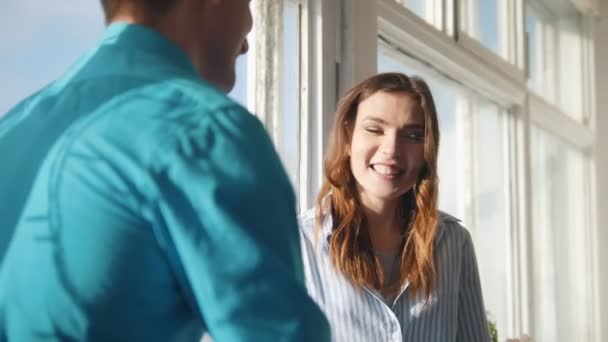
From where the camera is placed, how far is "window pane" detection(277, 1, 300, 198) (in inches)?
91.2

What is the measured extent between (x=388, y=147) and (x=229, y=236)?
128cm

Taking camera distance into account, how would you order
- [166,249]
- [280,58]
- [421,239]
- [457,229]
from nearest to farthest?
[166,249]
[421,239]
[457,229]
[280,58]

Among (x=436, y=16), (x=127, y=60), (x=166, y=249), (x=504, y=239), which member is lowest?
(x=504, y=239)

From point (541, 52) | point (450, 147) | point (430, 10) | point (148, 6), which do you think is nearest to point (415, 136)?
point (148, 6)

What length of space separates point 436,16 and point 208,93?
295cm

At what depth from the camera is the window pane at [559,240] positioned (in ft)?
16.0

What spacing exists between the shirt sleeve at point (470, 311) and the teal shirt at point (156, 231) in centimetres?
130

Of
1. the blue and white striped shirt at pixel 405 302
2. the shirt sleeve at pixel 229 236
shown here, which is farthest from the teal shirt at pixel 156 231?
the blue and white striped shirt at pixel 405 302

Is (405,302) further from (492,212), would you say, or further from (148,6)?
(492,212)

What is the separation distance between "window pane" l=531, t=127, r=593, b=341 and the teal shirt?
429 centimetres

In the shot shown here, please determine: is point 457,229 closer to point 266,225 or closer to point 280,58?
point 280,58

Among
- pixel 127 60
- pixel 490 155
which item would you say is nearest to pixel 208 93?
pixel 127 60

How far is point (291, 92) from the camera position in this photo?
235 cm

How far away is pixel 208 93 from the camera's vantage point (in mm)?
566
